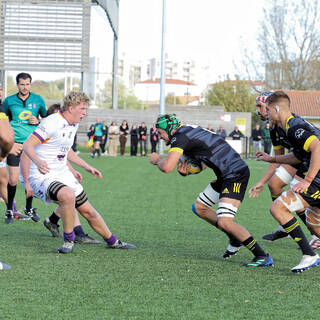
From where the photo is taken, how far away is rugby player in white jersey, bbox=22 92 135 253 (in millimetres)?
6699

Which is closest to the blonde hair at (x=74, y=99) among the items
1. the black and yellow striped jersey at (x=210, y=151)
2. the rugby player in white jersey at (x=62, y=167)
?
the rugby player in white jersey at (x=62, y=167)

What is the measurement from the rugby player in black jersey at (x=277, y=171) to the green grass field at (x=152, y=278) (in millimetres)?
268

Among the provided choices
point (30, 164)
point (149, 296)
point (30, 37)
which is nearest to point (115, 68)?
point (30, 37)

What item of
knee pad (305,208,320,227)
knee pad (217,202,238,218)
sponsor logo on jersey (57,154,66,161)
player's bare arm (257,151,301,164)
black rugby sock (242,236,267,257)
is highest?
player's bare arm (257,151,301,164)

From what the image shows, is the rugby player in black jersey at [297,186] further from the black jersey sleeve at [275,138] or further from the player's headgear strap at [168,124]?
the player's headgear strap at [168,124]

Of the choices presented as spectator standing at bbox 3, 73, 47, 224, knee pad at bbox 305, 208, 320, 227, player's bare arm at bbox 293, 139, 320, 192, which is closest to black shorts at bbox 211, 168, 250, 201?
player's bare arm at bbox 293, 139, 320, 192

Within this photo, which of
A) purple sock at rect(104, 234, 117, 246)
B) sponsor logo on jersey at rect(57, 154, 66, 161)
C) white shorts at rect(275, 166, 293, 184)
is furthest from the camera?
white shorts at rect(275, 166, 293, 184)

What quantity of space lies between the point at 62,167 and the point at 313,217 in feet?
9.37

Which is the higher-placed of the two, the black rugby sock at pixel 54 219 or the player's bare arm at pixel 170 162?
the player's bare arm at pixel 170 162

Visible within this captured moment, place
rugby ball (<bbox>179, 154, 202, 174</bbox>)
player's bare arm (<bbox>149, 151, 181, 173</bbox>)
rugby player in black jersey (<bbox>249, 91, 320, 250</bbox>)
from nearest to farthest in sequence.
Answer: player's bare arm (<bbox>149, 151, 181, 173</bbox>), rugby ball (<bbox>179, 154, 202, 174</bbox>), rugby player in black jersey (<bbox>249, 91, 320, 250</bbox>)

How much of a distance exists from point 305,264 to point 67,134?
2.94 meters

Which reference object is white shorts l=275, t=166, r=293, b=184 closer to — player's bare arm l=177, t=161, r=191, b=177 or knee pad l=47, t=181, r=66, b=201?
player's bare arm l=177, t=161, r=191, b=177

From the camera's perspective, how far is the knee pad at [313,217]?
6.76 m

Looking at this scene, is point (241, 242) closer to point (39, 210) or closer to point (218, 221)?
point (218, 221)
